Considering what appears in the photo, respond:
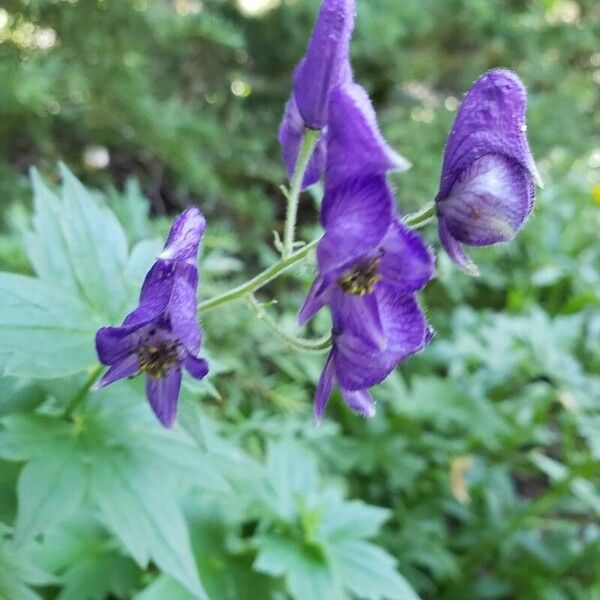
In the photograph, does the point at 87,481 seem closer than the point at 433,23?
Yes

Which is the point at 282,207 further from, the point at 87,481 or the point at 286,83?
the point at 87,481

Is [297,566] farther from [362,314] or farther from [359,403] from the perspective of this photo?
[362,314]

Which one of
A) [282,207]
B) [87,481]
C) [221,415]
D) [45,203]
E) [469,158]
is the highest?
[469,158]

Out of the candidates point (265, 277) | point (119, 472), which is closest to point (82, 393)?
point (119, 472)

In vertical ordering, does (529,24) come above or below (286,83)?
above

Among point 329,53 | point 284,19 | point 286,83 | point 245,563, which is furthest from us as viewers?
point 286,83

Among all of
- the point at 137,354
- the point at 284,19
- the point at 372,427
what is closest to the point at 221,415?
the point at 372,427
